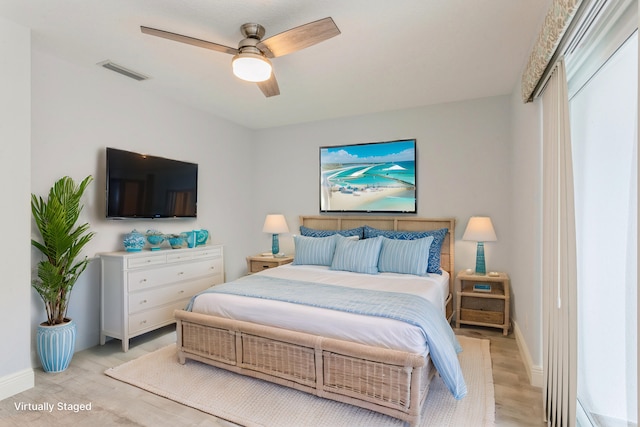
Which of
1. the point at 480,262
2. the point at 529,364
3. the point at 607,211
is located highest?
the point at 607,211

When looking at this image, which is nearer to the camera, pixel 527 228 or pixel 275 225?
pixel 527 228

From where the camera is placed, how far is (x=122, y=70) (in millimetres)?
3166

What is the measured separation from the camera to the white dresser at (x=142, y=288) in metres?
3.13

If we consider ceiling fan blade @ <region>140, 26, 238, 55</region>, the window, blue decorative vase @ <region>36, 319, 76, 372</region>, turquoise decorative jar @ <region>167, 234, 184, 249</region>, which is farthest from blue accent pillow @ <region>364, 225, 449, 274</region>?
blue decorative vase @ <region>36, 319, 76, 372</region>

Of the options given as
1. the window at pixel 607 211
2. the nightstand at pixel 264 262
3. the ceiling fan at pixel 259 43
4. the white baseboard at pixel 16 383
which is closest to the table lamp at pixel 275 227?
the nightstand at pixel 264 262

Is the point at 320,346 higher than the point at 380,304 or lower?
lower

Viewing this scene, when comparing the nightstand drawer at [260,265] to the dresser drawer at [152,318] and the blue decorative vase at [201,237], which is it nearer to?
the blue decorative vase at [201,237]

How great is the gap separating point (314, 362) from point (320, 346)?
0.50 ft

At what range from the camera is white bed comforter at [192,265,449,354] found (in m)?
2.10

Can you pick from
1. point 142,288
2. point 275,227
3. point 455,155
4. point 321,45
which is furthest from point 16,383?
point 455,155

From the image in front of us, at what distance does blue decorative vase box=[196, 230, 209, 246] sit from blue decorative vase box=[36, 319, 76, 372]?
5.24 feet

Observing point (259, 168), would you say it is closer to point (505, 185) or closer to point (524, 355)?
point (505, 185)

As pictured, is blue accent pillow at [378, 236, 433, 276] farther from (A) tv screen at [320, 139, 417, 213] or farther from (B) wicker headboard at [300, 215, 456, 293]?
(A) tv screen at [320, 139, 417, 213]

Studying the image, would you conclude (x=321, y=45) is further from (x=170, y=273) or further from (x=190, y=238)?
(x=170, y=273)
